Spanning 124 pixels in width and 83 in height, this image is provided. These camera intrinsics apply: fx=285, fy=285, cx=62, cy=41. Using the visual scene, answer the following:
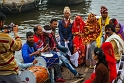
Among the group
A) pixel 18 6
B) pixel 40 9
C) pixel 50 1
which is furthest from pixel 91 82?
pixel 50 1

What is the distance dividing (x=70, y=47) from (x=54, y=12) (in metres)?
→ 14.3

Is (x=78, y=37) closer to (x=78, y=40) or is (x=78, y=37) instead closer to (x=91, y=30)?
(x=78, y=40)

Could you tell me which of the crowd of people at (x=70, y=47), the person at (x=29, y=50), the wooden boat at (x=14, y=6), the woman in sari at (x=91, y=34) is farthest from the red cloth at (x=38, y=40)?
the wooden boat at (x=14, y=6)

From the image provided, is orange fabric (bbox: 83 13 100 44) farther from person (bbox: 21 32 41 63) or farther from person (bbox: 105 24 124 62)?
person (bbox: 21 32 41 63)

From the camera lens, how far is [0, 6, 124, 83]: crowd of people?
456cm

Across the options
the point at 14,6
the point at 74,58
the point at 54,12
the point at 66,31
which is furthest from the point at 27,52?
the point at 54,12

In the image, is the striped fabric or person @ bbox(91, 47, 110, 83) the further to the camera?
person @ bbox(91, 47, 110, 83)

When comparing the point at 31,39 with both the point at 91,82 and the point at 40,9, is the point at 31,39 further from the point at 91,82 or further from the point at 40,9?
the point at 40,9

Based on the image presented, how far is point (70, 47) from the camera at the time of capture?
26.6ft

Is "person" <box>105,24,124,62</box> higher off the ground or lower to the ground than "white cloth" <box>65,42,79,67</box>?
higher

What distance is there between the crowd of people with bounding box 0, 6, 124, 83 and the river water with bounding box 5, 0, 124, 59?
7.83 metres

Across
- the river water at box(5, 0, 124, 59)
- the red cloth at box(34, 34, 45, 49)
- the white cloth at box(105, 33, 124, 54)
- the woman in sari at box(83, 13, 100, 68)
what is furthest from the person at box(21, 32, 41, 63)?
the river water at box(5, 0, 124, 59)

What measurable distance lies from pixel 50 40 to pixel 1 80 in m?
2.67

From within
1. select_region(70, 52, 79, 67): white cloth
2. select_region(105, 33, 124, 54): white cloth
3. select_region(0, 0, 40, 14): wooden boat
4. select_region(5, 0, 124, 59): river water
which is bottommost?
select_region(5, 0, 124, 59): river water
